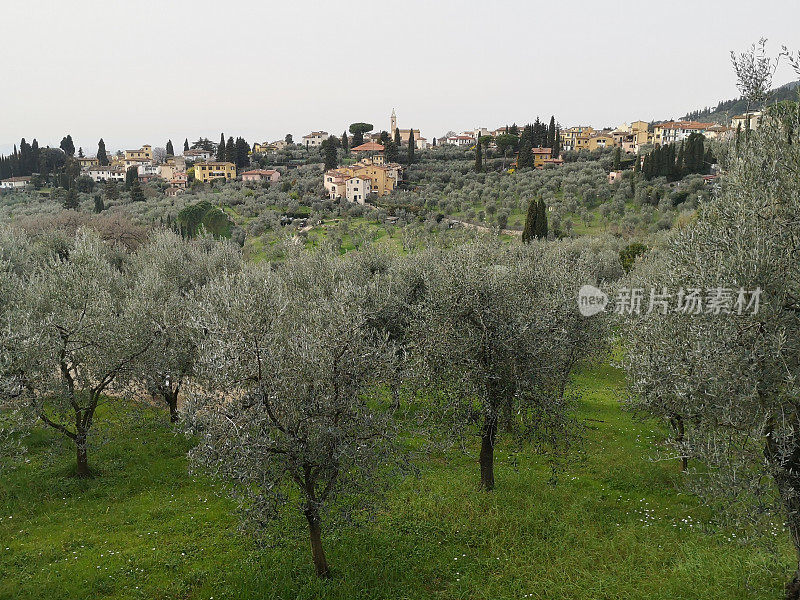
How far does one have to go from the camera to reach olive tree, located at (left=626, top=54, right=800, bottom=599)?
841 centimetres

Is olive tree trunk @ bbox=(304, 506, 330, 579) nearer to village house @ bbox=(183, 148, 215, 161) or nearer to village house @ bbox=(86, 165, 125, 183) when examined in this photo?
village house @ bbox=(86, 165, 125, 183)

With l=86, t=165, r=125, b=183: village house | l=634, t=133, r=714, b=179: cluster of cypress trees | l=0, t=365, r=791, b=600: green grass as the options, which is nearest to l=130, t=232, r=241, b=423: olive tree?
l=0, t=365, r=791, b=600: green grass

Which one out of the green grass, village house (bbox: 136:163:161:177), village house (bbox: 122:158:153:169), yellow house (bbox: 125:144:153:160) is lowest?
the green grass

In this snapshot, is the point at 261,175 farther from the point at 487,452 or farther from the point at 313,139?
the point at 487,452

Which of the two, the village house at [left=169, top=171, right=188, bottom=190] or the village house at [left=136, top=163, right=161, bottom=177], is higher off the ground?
the village house at [left=136, top=163, right=161, bottom=177]

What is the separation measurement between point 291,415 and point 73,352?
10.3 meters

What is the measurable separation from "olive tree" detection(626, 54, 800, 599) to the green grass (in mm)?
1852

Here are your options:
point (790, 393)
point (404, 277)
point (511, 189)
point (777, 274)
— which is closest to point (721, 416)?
point (790, 393)

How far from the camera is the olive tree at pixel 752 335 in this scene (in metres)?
8.41

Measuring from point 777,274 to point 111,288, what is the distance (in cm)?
2884

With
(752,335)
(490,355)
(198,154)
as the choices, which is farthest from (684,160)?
(198,154)

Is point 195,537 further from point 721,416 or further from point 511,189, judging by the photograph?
point 511,189

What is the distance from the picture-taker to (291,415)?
33.4 ft

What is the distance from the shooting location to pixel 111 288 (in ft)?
87.1
